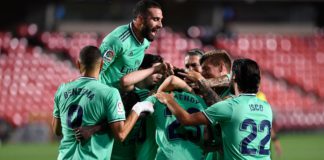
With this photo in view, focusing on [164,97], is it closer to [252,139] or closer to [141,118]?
[141,118]

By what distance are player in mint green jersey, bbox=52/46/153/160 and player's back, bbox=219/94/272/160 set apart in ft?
2.65

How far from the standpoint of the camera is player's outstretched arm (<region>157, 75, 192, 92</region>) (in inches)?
238

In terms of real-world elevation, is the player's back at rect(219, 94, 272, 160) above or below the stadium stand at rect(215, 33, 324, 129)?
above

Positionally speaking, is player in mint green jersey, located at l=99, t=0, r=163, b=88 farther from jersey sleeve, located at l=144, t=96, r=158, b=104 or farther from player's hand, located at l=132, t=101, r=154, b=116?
player's hand, located at l=132, t=101, r=154, b=116

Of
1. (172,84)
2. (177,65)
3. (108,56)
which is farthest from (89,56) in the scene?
(177,65)

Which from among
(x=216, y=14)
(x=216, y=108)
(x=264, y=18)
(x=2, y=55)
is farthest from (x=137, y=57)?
(x=264, y=18)

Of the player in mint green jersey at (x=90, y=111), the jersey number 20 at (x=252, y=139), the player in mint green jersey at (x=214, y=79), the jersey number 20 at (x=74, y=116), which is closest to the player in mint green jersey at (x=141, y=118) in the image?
the player in mint green jersey at (x=214, y=79)

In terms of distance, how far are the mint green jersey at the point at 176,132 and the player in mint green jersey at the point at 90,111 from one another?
1.14 feet

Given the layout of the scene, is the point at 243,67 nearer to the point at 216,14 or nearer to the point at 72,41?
the point at 72,41

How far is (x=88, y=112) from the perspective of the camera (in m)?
5.55

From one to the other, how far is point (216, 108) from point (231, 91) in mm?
730

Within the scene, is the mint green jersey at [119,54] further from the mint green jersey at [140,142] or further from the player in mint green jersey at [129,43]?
the mint green jersey at [140,142]

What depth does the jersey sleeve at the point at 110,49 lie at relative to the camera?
6.59 metres

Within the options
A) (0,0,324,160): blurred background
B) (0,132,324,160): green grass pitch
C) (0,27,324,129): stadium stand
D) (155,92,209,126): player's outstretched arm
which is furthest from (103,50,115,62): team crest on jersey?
(0,27,324,129): stadium stand
